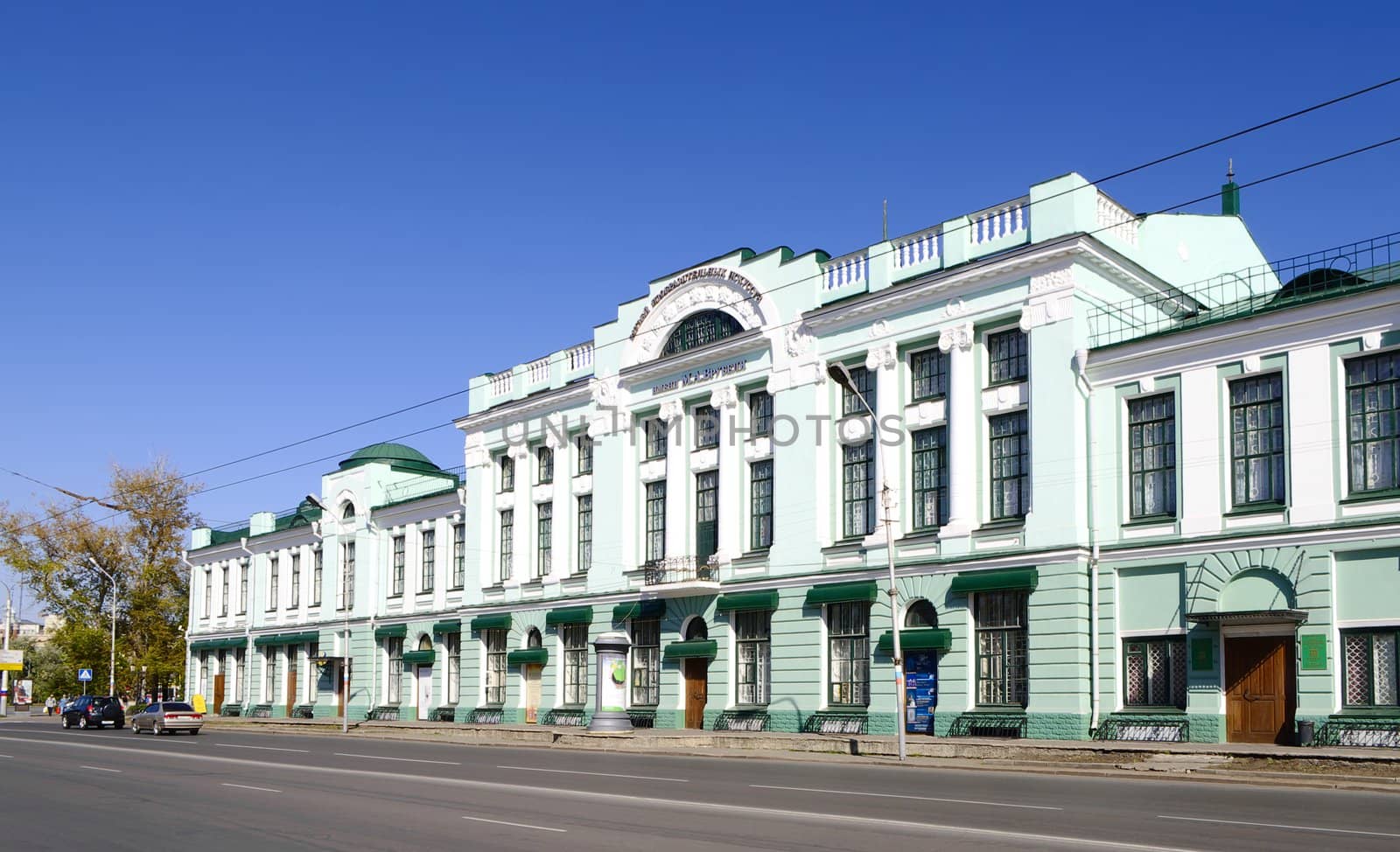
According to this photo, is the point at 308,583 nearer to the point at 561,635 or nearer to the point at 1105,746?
the point at 561,635

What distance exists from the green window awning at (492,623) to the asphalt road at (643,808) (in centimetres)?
2041

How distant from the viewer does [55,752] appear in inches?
1267

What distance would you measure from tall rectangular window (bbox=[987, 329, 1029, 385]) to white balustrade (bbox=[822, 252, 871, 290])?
14.4ft

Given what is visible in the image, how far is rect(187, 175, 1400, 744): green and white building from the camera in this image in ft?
90.1

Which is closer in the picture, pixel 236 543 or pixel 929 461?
pixel 929 461

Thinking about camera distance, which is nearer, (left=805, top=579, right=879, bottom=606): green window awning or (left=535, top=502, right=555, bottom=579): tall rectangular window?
(left=805, top=579, right=879, bottom=606): green window awning

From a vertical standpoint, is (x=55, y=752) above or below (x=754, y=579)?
below

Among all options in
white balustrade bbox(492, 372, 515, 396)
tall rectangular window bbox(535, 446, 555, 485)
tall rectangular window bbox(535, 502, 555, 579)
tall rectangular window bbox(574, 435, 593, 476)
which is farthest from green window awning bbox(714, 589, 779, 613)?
white balustrade bbox(492, 372, 515, 396)

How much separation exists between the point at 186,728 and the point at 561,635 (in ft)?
45.7

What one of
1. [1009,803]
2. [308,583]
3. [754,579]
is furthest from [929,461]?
[308,583]

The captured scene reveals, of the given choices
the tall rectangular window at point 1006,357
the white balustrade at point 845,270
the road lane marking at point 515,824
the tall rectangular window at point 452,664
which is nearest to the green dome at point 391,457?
the tall rectangular window at point 452,664

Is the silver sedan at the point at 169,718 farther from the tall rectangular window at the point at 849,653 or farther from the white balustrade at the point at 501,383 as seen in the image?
the tall rectangular window at the point at 849,653

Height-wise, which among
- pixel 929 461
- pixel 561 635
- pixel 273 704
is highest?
pixel 929 461

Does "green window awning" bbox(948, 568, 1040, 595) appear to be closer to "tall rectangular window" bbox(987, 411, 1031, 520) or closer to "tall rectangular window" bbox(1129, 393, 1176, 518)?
"tall rectangular window" bbox(987, 411, 1031, 520)
